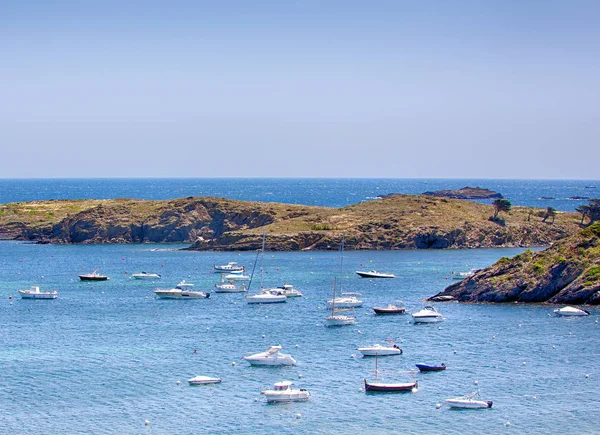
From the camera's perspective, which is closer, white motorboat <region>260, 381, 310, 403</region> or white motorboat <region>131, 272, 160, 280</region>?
white motorboat <region>260, 381, 310, 403</region>

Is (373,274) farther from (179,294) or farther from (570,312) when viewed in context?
(570,312)

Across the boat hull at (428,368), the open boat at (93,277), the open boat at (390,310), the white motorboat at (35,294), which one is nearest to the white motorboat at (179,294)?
the white motorboat at (35,294)

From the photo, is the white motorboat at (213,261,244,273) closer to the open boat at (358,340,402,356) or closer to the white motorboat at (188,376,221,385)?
the open boat at (358,340,402,356)

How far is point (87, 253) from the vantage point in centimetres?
15512

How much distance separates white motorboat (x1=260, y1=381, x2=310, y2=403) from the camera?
57438 millimetres

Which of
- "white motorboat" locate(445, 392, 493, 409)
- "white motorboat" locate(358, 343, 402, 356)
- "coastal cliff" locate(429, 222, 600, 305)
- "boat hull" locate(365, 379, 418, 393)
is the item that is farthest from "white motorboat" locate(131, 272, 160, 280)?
"white motorboat" locate(445, 392, 493, 409)

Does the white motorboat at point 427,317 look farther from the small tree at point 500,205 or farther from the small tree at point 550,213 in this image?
the small tree at point 550,213

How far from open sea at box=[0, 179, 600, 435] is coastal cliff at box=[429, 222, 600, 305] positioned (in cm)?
264

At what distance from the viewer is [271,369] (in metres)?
66.6

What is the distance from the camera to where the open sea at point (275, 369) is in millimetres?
54156

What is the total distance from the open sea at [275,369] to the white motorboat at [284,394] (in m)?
0.87

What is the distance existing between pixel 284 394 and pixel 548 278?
45.4 meters

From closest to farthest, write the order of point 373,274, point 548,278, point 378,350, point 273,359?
point 273,359
point 378,350
point 548,278
point 373,274

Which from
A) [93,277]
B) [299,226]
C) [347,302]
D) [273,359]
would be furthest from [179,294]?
[299,226]
